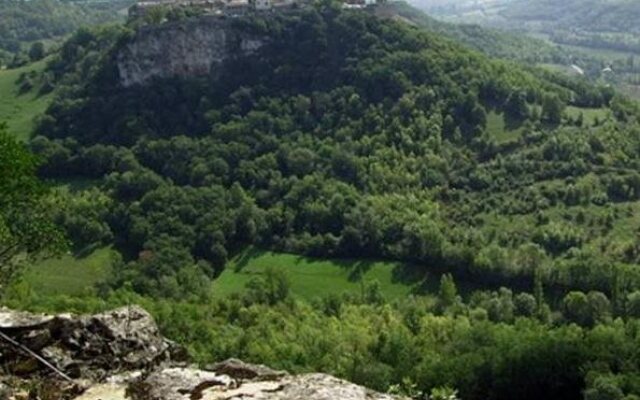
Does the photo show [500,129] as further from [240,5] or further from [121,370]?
[121,370]

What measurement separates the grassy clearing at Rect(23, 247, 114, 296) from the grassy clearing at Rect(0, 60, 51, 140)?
3609 centimetres

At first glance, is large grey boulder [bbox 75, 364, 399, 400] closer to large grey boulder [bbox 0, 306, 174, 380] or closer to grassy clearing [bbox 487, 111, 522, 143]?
large grey boulder [bbox 0, 306, 174, 380]

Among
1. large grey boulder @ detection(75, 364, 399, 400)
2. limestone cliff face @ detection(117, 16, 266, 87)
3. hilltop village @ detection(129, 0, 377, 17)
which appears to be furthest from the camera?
hilltop village @ detection(129, 0, 377, 17)

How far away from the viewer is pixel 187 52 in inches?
5556

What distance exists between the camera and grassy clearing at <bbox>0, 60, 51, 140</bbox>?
13412 centimetres

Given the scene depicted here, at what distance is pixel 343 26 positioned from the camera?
142 meters

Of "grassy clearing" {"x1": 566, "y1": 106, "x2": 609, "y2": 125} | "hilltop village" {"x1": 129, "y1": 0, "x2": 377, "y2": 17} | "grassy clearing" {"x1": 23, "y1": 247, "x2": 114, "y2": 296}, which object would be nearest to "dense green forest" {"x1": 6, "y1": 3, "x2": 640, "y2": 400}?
"grassy clearing" {"x1": 566, "y1": 106, "x2": 609, "y2": 125}

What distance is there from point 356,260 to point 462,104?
127 ft

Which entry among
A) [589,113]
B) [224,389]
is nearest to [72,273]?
[224,389]

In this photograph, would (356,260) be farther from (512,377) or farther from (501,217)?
(512,377)

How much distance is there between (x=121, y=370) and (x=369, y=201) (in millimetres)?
83803

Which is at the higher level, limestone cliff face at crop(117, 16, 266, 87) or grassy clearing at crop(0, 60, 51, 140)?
limestone cliff face at crop(117, 16, 266, 87)

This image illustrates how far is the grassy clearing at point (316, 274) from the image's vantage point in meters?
96.0

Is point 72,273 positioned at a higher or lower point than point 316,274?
lower
